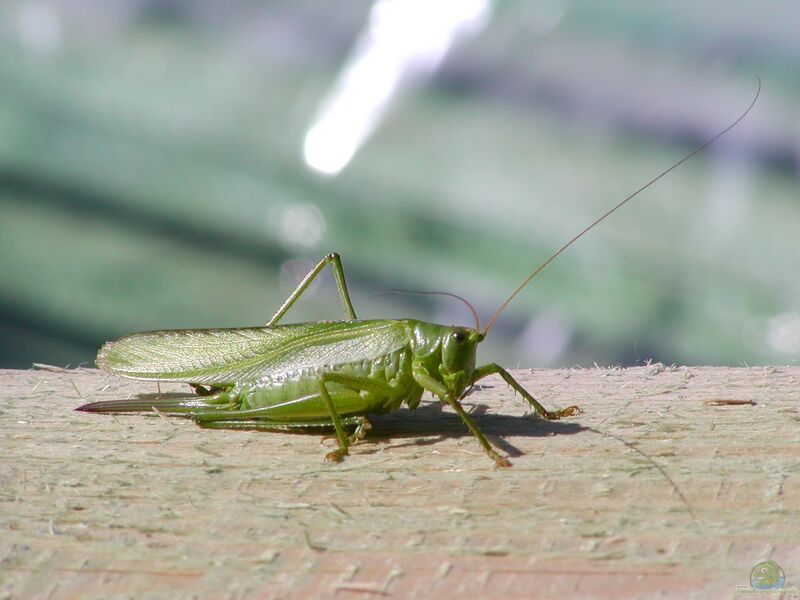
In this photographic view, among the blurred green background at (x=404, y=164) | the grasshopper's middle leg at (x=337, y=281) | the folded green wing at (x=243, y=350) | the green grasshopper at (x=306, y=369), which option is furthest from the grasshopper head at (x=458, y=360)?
the blurred green background at (x=404, y=164)

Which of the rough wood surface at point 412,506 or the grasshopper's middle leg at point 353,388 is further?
the grasshopper's middle leg at point 353,388

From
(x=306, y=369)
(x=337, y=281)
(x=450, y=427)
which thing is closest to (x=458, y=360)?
(x=450, y=427)

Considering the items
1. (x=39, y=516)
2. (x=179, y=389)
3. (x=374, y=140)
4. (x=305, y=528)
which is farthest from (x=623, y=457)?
(x=374, y=140)

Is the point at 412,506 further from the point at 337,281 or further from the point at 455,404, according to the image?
the point at 337,281

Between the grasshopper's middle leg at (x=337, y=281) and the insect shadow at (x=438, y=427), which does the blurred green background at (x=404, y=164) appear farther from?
the insect shadow at (x=438, y=427)

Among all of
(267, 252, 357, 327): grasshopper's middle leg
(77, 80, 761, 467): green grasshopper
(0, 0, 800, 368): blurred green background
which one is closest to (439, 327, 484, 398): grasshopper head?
(77, 80, 761, 467): green grasshopper

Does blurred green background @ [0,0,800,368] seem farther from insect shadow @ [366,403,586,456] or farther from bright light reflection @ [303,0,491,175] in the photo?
insect shadow @ [366,403,586,456]
